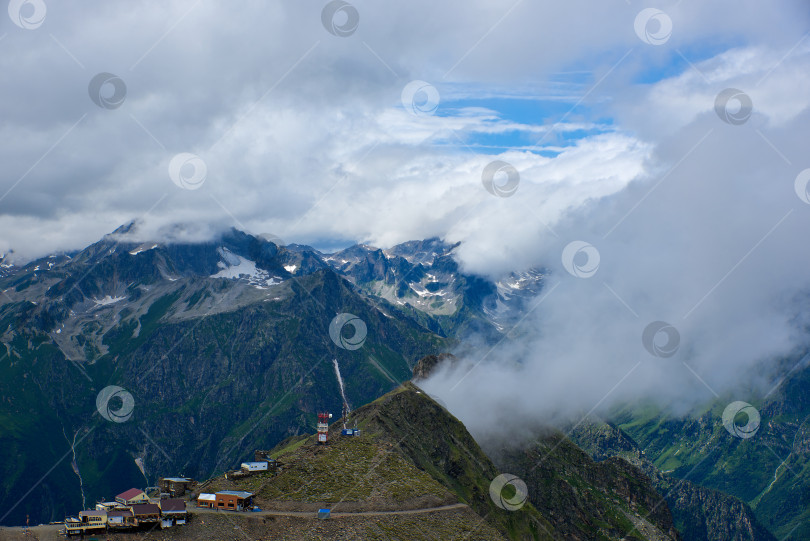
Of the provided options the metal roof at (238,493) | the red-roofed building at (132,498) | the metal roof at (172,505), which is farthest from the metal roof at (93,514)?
the metal roof at (238,493)

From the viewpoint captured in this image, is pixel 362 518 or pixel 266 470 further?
pixel 266 470

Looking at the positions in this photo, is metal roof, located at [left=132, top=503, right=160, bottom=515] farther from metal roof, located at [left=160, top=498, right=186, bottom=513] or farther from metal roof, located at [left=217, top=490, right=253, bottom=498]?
metal roof, located at [left=217, top=490, right=253, bottom=498]

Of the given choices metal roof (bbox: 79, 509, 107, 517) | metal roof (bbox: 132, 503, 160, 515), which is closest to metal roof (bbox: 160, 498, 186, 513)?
metal roof (bbox: 132, 503, 160, 515)

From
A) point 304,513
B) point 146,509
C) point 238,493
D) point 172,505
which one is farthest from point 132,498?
point 304,513

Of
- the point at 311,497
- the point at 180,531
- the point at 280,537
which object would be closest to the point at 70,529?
the point at 180,531

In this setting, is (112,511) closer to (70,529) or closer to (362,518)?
(70,529)

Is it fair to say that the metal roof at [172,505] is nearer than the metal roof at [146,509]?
No

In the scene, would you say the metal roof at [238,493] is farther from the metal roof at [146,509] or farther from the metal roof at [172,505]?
the metal roof at [146,509]

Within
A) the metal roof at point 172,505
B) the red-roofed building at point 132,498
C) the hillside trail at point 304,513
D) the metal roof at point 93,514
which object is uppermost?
the metal roof at point 93,514

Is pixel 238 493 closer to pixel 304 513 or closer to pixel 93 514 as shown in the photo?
pixel 304 513

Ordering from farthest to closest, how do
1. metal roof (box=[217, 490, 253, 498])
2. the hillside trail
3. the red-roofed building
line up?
metal roof (box=[217, 490, 253, 498]) → the red-roofed building → the hillside trail

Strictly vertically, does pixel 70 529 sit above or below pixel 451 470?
above
